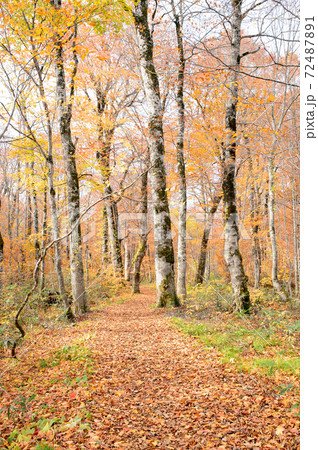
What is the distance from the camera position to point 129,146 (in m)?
15.6

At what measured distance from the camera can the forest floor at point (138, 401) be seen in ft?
9.01

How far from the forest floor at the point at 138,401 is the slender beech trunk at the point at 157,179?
3.22m

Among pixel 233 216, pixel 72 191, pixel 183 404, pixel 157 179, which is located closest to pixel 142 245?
pixel 72 191

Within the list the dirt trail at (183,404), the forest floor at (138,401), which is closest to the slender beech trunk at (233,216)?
→ the forest floor at (138,401)

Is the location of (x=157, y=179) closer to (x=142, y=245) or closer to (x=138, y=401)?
(x=138, y=401)

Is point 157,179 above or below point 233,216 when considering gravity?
above

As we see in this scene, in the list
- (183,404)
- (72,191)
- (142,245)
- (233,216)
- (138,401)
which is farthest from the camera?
(142,245)

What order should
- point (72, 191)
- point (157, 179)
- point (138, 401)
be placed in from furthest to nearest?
point (72, 191)
point (157, 179)
point (138, 401)

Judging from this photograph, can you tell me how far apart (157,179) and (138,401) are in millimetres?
6545

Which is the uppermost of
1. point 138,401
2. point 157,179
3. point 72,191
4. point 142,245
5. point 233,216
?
point 157,179

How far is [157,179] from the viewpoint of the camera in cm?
890

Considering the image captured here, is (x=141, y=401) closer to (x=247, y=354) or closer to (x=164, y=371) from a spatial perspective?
(x=164, y=371)

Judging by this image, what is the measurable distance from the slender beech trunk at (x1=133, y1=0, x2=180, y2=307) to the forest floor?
3218 millimetres

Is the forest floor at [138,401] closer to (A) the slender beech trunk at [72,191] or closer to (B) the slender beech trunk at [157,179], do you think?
(B) the slender beech trunk at [157,179]
